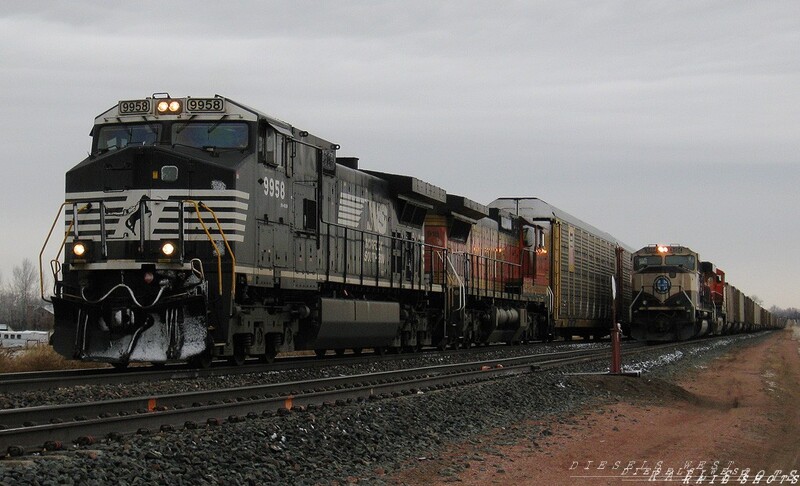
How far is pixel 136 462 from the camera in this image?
6242mm

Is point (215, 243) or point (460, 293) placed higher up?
point (215, 243)

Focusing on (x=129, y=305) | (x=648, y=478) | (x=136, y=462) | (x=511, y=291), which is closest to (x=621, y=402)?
(x=648, y=478)

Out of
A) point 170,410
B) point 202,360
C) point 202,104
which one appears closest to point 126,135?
point 202,104

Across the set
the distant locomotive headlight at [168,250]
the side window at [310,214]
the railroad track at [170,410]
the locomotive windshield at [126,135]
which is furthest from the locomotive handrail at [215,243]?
the side window at [310,214]

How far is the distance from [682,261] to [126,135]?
85.1ft

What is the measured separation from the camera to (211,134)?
1388 cm

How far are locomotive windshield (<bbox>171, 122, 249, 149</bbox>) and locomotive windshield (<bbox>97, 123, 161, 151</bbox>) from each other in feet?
1.07

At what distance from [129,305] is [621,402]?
267 inches

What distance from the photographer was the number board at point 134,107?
1383 cm

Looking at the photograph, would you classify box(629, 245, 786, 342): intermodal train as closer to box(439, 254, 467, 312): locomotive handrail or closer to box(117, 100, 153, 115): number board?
box(439, 254, 467, 312): locomotive handrail

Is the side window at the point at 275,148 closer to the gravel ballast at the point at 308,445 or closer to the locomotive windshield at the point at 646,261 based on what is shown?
the gravel ballast at the point at 308,445

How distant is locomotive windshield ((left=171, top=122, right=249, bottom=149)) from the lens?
13766 millimetres

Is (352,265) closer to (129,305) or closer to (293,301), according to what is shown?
(293,301)

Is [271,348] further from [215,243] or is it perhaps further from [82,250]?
[82,250]
